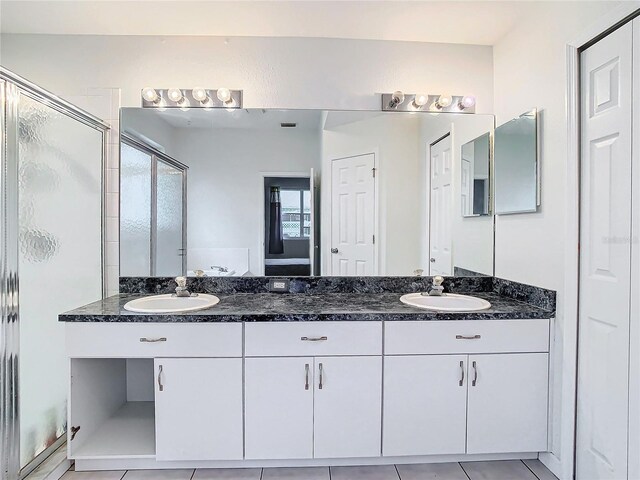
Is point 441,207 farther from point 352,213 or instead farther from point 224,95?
point 224,95

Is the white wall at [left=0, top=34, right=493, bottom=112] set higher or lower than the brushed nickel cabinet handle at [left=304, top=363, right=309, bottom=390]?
higher

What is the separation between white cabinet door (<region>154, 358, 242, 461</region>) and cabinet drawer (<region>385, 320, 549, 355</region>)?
0.79 meters

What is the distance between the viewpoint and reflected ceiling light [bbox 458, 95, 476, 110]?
2193 mm

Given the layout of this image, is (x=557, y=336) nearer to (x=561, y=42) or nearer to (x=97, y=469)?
(x=561, y=42)

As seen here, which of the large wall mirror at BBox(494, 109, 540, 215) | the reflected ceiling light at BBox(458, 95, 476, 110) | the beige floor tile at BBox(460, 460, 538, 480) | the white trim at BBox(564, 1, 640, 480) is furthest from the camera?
the reflected ceiling light at BBox(458, 95, 476, 110)

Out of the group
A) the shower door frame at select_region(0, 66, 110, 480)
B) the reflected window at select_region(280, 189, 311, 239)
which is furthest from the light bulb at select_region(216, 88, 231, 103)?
the shower door frame at select_region(0, 66, 110, 480)

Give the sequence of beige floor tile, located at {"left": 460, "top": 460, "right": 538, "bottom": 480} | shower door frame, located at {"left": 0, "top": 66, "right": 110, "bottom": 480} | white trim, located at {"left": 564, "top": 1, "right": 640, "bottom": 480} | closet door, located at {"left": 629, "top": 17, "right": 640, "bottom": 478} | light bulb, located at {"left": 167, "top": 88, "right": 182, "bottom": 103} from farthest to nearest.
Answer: light bulb, located at {"left": 167, "top": 88, "right": 182, "bottom": 103} → beige floor tile, located at {"left": 460, "top": 460, "right": 538, "bottom": 480} → white trim, located at {"left": 564, "top": 1, "right": 640, "bottom": 480} → shower door frame, located at {"left": 0, "top": 66, "right": 110, "bottom": 480} → closet door, located at {"left": 629, "top": 17, "right": 640, "bottom": 478}

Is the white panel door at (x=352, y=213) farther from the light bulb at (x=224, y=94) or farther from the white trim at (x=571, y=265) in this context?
the white trim at (x=571, y=265)

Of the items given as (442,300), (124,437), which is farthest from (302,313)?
(124,437)

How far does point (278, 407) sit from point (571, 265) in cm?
152

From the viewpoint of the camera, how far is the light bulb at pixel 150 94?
82.5 inches

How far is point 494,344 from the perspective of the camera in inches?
67.6

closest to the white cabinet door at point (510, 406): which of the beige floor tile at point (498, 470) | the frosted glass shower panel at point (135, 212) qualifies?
the beige floor tile at point (498, 470)

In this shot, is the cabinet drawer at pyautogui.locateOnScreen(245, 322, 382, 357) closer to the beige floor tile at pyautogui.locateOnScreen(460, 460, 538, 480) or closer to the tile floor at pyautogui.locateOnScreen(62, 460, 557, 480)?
the tile floor at pyautogui.locateOnScreen(62, 460, 557, 480)
